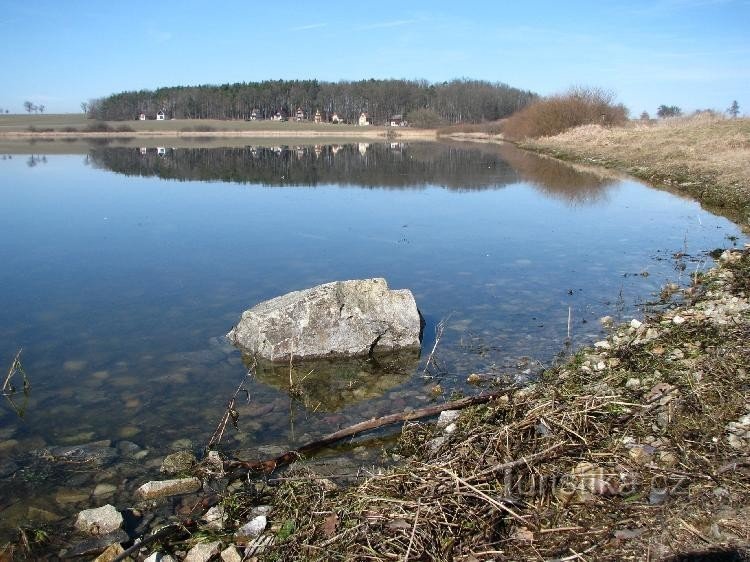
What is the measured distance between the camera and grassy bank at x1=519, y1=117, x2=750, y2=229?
22.2 m

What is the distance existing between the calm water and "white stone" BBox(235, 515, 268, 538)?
138 centimetres

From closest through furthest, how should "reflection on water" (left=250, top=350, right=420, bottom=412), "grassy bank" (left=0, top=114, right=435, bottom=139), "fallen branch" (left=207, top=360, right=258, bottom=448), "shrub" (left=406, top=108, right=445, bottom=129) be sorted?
"fallen branch" (left=207, top=360, right=258, bottom=448)
"reflection on water" (left=250, top=350, right=420, bottom=412)
"grassy bank" (left=0, top=114, right=435, bottom=139)
"shrub" (left=406, top=108, right=445, bottom=129)

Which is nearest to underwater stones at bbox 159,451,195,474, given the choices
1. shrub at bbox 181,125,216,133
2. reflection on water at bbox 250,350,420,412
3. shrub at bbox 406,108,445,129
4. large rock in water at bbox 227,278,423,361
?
reflection on water at bbox 250,350,420,412

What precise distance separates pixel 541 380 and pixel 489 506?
11.1 feet

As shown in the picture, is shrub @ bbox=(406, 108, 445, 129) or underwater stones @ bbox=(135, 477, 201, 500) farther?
shrub @ bbox=(406, 108, 445, 129)

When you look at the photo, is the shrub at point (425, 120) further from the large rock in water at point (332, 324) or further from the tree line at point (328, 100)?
the large rock in water at point (332, 324)

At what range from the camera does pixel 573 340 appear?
874cm

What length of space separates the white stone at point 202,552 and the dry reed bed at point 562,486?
43 centimetres

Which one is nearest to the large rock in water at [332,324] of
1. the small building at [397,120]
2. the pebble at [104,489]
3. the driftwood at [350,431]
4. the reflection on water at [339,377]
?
the reflection on water at [339,377]

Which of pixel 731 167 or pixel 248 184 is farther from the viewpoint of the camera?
A: pixel 248 184

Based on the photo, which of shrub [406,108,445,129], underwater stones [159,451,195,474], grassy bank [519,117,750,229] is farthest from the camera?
shrub [406,108,445,129]

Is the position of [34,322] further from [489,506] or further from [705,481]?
[705,481]

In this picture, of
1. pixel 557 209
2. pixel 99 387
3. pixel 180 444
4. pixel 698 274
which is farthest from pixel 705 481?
pixel 557 209

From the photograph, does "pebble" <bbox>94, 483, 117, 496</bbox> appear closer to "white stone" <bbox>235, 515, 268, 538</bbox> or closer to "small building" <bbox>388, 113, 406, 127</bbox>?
"white stone" <bbox>235, 515, 268, 538</bbox>
